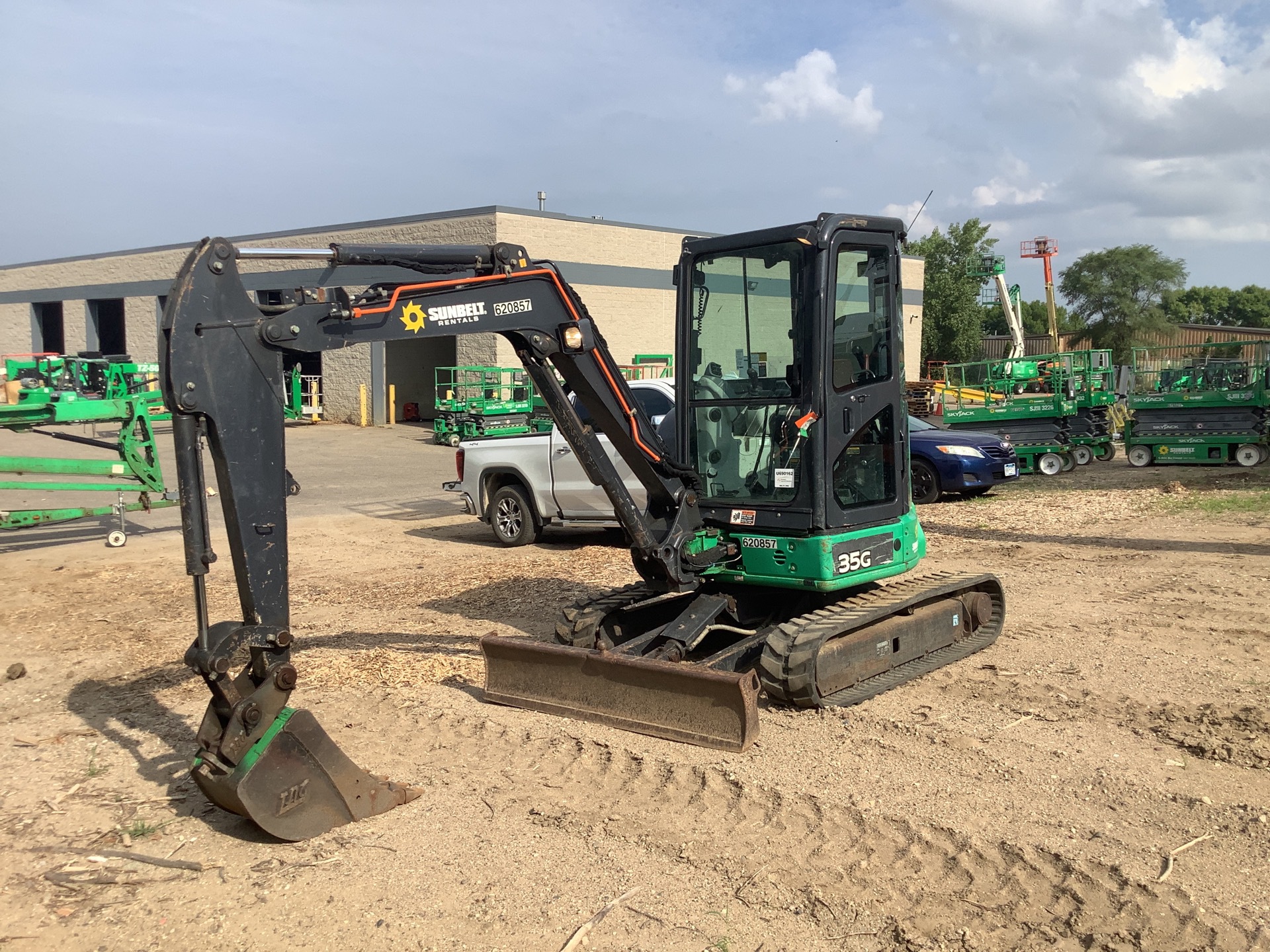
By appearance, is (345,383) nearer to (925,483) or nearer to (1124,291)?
(925,483)

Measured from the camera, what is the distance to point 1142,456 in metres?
20.2

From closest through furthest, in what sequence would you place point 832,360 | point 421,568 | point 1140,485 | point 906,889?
point 906,889 → point 832,360 → point 421,568 → point 1140,485

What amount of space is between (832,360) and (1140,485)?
13.0m

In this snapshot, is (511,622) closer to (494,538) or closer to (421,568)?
(421,568)

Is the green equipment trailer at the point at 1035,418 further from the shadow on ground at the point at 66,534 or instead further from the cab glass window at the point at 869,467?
the shadow on ground at the point at 66,534

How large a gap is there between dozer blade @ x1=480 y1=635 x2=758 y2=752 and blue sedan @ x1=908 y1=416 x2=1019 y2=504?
10289mm

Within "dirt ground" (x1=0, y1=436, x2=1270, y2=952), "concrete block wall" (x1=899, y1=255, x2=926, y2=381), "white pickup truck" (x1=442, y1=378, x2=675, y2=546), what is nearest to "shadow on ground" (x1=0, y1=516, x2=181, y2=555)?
"white pickup truck" (x1=442, y1=378, x2=675, y2=546)

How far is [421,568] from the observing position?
11.5 metres

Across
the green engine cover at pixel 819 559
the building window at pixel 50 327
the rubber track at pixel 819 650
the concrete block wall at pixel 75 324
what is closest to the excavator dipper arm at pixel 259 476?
the rubber track at pixel 819 650

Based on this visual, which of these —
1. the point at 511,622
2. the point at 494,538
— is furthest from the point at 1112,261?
the point at 511,622

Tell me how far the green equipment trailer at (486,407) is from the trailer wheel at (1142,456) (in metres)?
13.4

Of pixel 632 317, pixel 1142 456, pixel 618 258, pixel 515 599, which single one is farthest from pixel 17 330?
pixel 515 599

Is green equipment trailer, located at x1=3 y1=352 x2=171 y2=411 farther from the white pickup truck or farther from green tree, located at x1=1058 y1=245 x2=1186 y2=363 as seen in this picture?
green tree, located at x1=1058 y1=245 x2=1186 y2=363

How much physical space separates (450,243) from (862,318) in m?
21.9
